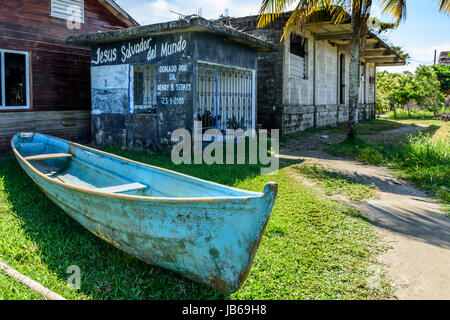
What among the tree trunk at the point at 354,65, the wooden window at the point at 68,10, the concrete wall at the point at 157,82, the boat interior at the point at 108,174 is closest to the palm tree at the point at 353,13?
the tree trunk at the point at 354,65

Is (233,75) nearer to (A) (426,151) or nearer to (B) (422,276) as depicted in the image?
(A) (426,151)

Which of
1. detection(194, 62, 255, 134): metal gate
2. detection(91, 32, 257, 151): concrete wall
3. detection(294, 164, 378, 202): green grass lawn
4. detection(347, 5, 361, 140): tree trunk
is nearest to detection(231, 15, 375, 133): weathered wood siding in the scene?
detection(347, 5, 361, 140): tree trunk

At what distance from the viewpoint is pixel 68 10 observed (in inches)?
421

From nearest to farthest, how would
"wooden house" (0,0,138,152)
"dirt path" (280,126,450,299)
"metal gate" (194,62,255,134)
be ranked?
"dirt path" (280,126,450,299) → "wooden house" (0,0,138,152) → "metal gate" (194,62,255,134)

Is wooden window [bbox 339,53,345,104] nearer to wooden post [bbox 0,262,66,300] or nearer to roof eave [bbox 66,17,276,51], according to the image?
roof eave [bbox 66,17,276,51]

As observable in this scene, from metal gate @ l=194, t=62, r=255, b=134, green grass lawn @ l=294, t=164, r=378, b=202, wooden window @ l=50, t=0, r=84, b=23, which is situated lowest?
green grass lawn @ l=294, t=164, r=378, b=202

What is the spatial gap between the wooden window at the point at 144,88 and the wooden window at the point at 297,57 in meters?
5.78

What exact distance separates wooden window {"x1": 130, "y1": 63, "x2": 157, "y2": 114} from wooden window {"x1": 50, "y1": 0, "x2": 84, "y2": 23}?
2393 mm

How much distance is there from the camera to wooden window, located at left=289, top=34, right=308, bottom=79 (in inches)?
563

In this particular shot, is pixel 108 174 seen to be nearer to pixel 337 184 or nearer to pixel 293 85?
pixel 337 184

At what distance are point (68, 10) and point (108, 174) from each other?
288 inches

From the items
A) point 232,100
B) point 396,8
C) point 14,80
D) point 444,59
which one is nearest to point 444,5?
point 396,8
